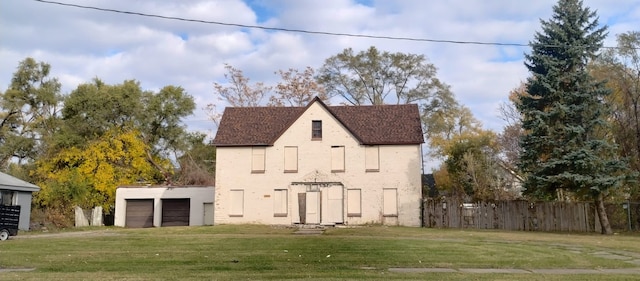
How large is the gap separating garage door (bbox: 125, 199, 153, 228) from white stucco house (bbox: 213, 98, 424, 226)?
679cm

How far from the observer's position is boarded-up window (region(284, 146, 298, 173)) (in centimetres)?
3456

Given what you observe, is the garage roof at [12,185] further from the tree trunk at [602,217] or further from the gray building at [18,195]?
the tree trunk at [602,217]

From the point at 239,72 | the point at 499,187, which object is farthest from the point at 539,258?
the point at 239,72

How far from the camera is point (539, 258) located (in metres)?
14.8

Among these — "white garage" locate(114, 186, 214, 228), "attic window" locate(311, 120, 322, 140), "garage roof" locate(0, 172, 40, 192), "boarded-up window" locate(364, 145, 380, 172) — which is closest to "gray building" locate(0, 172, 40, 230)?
"garage roof" locate(0, 172, 40, 192)

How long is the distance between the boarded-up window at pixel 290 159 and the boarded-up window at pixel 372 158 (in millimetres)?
4392

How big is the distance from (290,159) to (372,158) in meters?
5.15

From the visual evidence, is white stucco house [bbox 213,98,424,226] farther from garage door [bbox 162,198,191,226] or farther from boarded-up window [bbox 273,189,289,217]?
garage door [bbox 162,198,191,226]

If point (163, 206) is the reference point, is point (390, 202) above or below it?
above

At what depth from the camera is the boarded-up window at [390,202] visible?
3369cm

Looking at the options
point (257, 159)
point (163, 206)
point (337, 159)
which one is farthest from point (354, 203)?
point (163, 206)

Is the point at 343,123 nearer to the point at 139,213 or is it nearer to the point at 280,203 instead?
the point at 280,203

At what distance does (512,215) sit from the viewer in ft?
104

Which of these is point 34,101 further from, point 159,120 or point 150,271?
point 150,271
